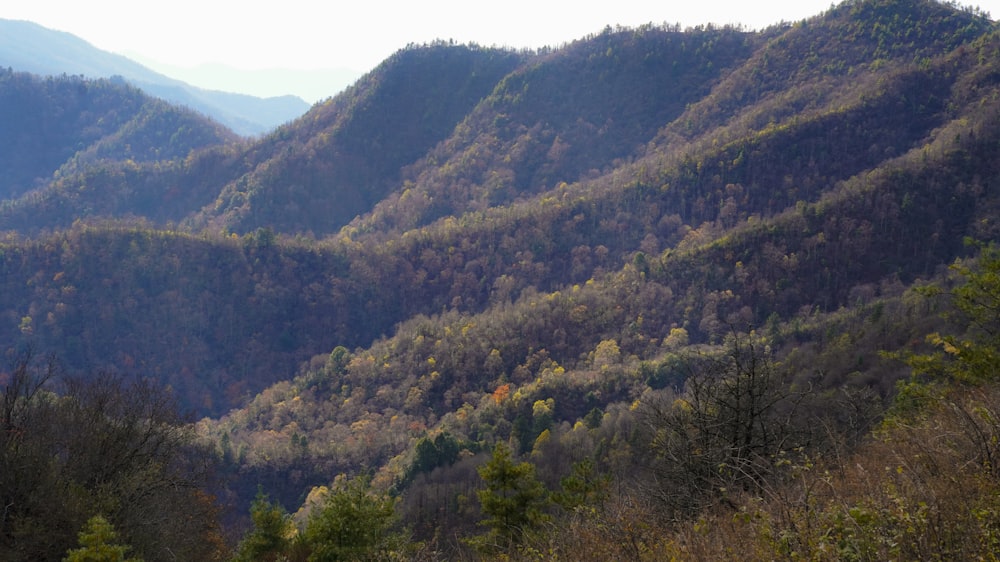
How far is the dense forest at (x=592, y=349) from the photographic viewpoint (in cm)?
1403

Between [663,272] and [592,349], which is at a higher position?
[663,272]

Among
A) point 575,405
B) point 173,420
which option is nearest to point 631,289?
point 575,405

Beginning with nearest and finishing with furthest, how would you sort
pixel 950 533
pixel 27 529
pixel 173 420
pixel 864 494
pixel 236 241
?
pixel 950 533
pixel 864 494
pixel 27 529
pixel 173 420
pixel 236 241

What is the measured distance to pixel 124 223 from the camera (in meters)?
147

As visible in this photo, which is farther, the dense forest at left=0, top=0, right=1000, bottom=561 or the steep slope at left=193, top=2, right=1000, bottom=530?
the steep slope at left=193, top=2, right=1000, bottom=530

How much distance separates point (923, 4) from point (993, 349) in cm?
18890

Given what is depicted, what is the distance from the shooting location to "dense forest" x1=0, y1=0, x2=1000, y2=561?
46.0ft

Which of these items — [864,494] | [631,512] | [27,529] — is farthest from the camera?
[27,529]

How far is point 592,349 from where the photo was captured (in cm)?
9981

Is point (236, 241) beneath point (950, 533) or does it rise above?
beneath

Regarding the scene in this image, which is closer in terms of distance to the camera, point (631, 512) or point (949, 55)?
point (631, 512)

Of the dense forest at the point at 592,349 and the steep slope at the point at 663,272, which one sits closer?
the dense forest at the point at 592,349

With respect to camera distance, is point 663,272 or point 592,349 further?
point 663,272

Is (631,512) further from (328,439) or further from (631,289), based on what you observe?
(631,289)
